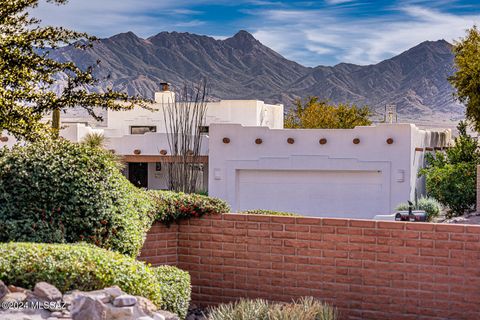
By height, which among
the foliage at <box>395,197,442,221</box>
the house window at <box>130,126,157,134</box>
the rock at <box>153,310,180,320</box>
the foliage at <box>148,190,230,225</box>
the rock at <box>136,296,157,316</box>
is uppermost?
the house window at <box>130,126,157,134</box>

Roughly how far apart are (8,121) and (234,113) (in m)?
36.1

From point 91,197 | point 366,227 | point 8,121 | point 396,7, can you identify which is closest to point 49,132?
point 8,121

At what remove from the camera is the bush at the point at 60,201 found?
9.08 meters

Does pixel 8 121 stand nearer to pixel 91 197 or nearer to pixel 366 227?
pixel 91 197

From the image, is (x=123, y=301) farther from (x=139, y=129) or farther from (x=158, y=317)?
(x=139, y=129)

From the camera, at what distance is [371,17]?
292 ft

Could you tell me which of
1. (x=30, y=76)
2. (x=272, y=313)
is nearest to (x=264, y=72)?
(x=30, y=76)

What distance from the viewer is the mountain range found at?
474ft

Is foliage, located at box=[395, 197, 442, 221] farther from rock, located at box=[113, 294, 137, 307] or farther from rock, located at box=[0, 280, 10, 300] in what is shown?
rock, located at box=[0, 280, 10, 300]

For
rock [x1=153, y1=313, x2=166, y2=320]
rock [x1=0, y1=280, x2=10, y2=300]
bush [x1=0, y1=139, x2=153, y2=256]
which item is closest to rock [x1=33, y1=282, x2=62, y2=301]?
rock [x1=0, y1=280, x2=10, y2=300]

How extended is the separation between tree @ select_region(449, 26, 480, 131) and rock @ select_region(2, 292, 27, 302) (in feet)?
83.7

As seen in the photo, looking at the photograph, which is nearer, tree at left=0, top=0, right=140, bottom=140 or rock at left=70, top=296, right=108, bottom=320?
rock at left=70, top=296, right=108, bottom=320

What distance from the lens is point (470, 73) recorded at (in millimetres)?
29641

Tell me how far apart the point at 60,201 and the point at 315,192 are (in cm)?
2011
